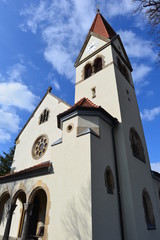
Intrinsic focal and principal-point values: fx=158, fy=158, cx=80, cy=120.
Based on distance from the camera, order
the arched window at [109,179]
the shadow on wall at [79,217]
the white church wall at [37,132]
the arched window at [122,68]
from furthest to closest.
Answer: the arched window at [122,68]
the white church wall at [37,132]
the arched window at [109,179]
the shadow on wall at [79,217]

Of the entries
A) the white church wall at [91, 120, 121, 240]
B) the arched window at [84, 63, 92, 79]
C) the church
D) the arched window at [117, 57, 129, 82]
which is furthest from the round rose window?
the arched window at [117, 57, 129, 82]

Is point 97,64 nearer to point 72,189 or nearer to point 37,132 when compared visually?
point 37,132

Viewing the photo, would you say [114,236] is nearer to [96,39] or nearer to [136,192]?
[136,192]

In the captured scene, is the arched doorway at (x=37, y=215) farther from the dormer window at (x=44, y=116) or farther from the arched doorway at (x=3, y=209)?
the dormer window at (x=44, y=116)

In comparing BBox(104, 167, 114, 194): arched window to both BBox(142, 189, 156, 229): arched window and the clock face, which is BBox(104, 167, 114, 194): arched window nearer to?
BBox(142, 189, 156, 229): arched window

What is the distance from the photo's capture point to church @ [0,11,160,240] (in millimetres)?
5852

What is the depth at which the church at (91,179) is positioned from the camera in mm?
5852

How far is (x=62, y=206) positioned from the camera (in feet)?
20.3

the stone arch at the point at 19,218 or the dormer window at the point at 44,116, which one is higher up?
the dormer window at the point at 44,116

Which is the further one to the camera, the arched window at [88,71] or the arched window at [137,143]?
the arched window at [88,71]

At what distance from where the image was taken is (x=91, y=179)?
5863 millimetres

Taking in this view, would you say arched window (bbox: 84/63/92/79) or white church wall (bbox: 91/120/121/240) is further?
arched window (bbox: 84/63/92/79)

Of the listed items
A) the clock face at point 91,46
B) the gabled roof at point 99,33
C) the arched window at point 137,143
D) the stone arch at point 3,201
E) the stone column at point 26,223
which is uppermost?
the gabled roof at point 99,33

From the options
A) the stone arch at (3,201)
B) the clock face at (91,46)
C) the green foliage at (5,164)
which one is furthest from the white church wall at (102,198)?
the green foliage at (5,164)
